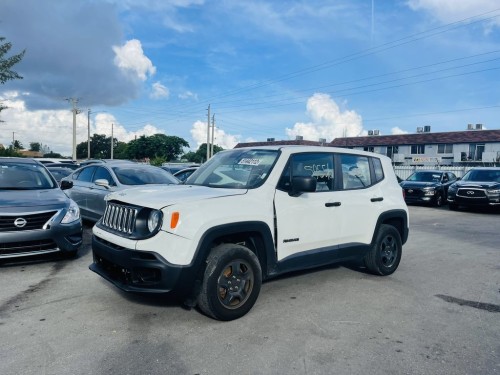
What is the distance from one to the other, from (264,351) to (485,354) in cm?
188

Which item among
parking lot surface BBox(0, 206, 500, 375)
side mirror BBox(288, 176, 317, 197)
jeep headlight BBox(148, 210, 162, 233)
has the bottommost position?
parking lot surface BBox(0, 206, 500, 375)

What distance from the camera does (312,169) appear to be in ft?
16.1

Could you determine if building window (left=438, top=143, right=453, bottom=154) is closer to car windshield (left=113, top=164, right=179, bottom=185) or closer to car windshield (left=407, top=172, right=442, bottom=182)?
car windshield (left=407, top=172, right=442, bottom=182)

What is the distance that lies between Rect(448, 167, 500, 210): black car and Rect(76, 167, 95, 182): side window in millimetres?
13090

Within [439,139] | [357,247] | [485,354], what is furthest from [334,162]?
[439,139]

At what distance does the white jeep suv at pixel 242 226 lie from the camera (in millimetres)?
3729

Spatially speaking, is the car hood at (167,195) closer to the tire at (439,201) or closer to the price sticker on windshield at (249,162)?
the price sticker on windshield at (249,162)

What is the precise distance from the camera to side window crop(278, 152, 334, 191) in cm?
457

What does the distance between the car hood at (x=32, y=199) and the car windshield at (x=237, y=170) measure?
2.39 m

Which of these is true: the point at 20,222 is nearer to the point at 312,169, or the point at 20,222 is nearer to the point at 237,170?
the point at 237,170

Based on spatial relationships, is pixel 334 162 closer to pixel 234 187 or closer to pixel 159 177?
pixel 234 187

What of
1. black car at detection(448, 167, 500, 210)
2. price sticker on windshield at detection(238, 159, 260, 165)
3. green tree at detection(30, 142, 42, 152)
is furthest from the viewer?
green tree at detection(30, 142, 42, 152)

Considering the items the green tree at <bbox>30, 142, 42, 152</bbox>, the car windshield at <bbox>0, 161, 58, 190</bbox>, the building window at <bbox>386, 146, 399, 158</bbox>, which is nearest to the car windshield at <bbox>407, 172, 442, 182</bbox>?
the car windshield at <bbox>0, 161, 58, 190</bbox>

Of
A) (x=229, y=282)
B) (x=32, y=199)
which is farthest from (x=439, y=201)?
(x=32, y=199)
